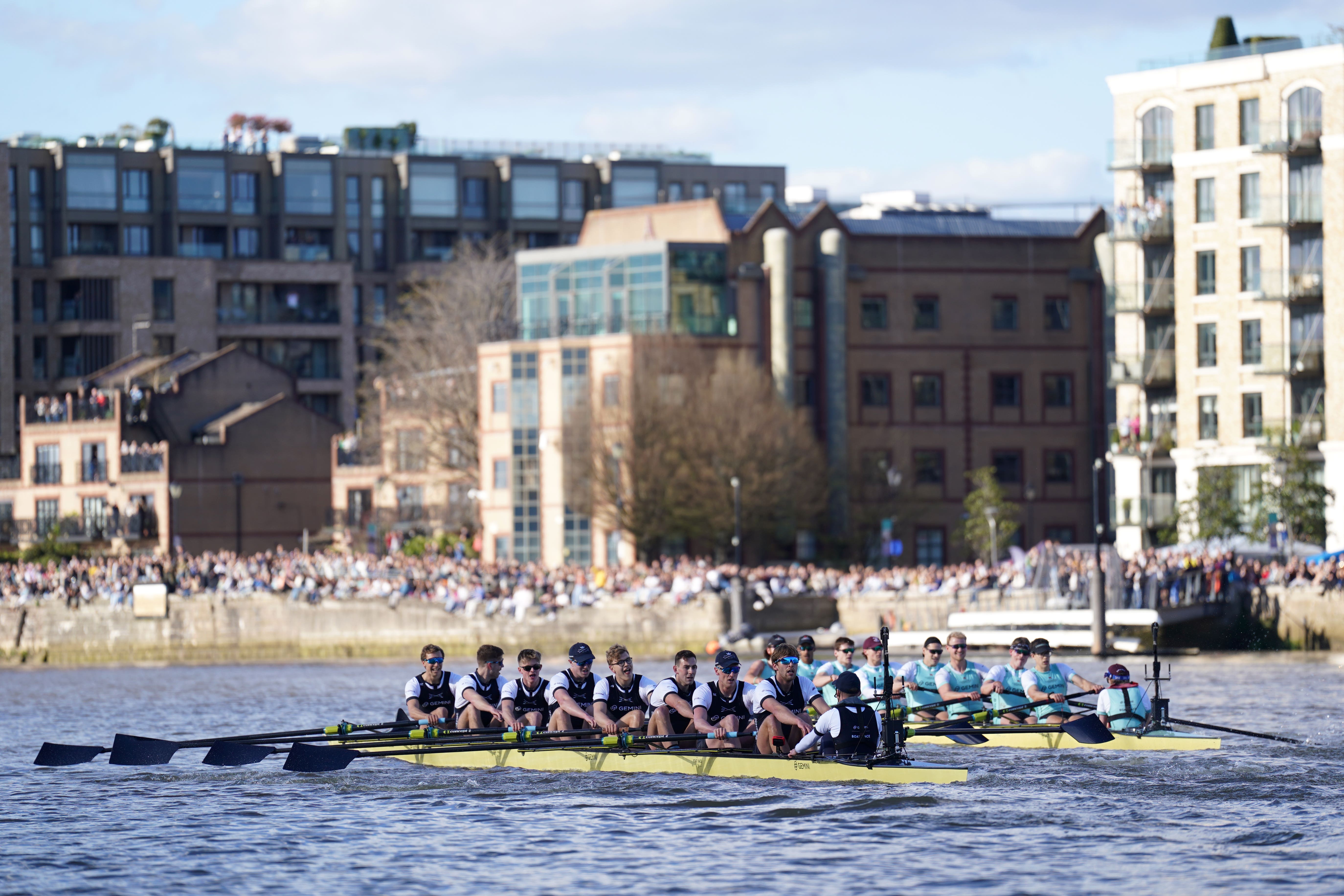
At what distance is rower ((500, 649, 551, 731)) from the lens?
107 feet

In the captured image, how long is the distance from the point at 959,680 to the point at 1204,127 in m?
45.8

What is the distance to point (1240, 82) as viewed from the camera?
75.2 meters

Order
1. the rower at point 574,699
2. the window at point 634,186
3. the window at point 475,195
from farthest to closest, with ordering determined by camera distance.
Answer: the window at point 475,195 → the window at point 634,186 → the rower at point 574,699

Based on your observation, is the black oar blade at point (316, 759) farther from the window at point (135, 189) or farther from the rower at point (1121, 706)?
the window at point (135, 189)

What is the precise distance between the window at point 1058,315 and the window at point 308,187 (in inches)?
2105

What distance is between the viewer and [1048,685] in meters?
35.1

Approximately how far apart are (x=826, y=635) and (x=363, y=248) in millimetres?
70306

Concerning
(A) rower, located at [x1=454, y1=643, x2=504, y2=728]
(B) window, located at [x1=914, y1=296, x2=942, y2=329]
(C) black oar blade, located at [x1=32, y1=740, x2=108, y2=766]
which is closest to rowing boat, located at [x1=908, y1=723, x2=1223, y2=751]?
(A) rower, located at [x1=454, y1=643, x2=504, y2=728]

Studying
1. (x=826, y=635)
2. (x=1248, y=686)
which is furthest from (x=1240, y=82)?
(x=1248, y=686)

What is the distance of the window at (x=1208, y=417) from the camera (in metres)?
77.7

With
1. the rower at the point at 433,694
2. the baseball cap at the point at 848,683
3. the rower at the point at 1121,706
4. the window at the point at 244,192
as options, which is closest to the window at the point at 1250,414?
the rower at the point at 1121,706

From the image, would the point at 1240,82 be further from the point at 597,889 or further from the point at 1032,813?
the point at 597,889

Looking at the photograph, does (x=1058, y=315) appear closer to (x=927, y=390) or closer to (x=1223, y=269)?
(x=927, y=390)

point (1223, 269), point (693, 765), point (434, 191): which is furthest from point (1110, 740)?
point (434, 191)
